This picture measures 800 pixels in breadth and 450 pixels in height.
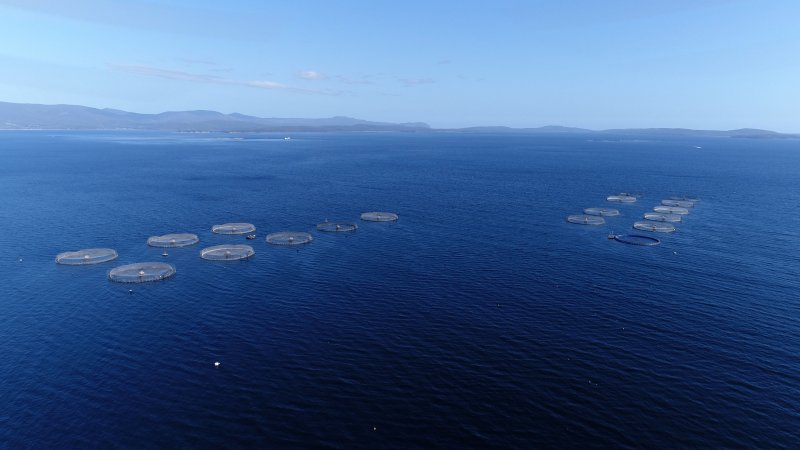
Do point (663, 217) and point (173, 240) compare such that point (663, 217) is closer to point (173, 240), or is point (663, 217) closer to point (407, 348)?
point (407, 348)

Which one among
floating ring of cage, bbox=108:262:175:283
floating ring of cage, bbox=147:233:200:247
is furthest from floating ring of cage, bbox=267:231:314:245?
floating ring of cage, bbox=108:262:175:283

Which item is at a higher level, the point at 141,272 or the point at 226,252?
the point at 226,252

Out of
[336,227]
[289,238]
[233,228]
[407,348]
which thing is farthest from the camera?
[336,227]

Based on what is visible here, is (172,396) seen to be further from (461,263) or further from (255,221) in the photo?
(255,221)

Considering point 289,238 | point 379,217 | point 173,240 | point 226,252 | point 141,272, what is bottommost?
point 141,272

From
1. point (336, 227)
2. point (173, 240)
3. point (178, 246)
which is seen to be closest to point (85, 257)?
point (173, 240)

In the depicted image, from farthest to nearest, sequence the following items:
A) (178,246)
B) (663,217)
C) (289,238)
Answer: (663,217) < (289,238) < (178,246)

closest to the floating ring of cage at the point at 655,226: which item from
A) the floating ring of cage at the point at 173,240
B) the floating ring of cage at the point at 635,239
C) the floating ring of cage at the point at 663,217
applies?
the floating ring of cage at the point at 663,217

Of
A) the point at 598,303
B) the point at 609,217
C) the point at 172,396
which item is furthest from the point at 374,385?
the point at 609,217
